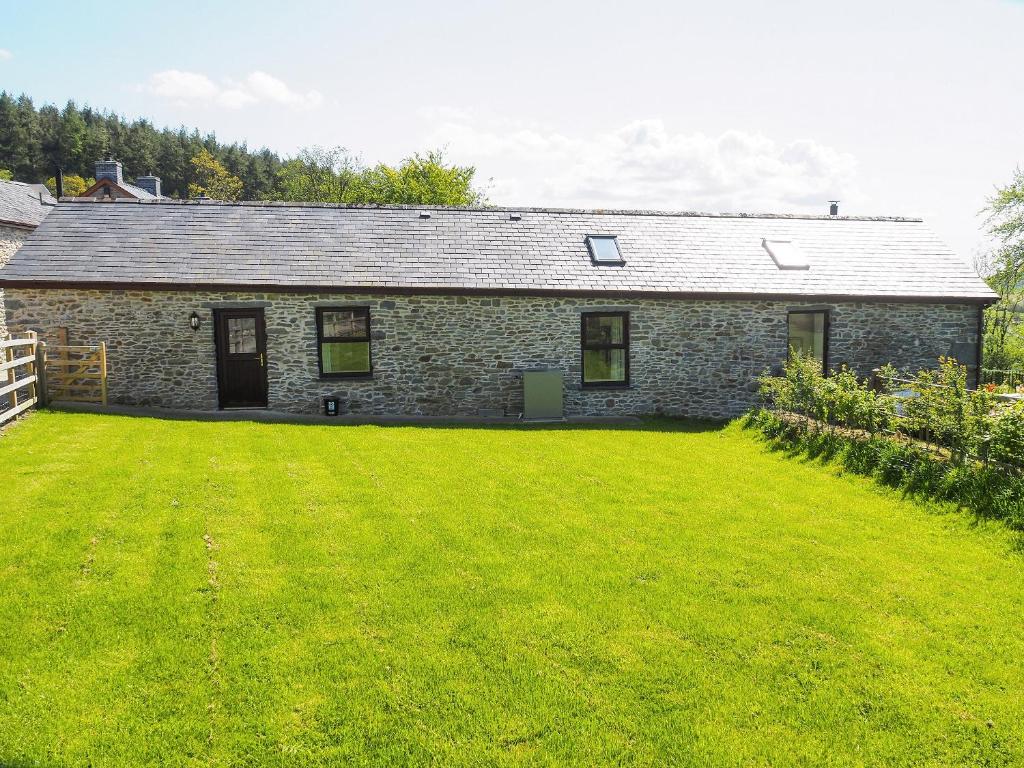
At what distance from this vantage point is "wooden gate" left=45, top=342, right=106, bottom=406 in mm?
12828

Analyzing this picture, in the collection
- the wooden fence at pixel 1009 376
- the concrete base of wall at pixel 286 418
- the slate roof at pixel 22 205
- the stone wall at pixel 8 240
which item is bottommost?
the concrete base of wall at pixel 286 418

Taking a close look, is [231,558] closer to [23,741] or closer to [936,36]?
[23,741]

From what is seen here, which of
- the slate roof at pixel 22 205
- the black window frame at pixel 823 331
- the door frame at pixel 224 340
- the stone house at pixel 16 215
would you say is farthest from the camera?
the slate roof at pixel 22 205

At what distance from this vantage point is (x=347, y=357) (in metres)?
14.0

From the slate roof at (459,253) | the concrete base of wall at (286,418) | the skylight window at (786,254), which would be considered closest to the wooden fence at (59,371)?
the concrete base of wall at (286,418)

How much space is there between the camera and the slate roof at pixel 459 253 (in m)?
13.8

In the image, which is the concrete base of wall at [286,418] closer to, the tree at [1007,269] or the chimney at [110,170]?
the tree at [1007,269]

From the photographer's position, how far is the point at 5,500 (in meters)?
7.08

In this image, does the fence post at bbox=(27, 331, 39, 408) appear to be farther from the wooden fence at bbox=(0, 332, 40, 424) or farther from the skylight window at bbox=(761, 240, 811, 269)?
the skylight window at bbox=(761, 240, 811, 269)

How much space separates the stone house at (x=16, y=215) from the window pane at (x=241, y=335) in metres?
12.3

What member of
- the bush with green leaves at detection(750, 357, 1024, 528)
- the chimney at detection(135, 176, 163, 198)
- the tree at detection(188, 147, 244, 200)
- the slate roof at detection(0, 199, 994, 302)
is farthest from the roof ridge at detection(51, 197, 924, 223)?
the tree at detection(188, 147, 244, 200)

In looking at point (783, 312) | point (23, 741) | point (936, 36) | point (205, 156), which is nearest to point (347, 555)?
point (23, 741)

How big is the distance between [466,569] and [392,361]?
859 cm

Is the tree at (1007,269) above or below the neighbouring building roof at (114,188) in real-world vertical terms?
below
